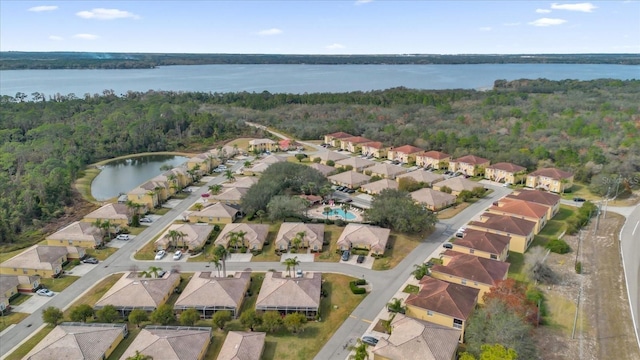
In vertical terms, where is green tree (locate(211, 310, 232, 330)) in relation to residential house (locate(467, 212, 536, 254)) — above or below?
below

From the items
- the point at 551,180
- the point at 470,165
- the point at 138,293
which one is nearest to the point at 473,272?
the point at 138,293

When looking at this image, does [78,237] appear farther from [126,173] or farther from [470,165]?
[470,165]

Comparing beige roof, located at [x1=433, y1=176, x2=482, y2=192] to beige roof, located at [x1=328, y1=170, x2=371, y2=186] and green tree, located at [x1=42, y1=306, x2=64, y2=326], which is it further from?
green tree, located at [x1=42, y1=306, x2=64, y2=326]

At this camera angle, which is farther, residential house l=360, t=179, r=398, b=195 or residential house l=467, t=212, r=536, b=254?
residential house l=360, t=179, r=398, b=195

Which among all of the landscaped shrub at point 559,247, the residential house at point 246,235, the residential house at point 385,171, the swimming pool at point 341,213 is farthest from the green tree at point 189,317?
the residential house at point 385,171

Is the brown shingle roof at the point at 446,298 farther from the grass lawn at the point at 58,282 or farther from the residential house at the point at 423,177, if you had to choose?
the residential house at the point at 423,177

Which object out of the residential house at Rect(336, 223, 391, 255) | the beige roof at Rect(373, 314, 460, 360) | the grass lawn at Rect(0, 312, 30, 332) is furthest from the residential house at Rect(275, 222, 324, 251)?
the grass lawn at Rect(0, 312, 30, 332)
